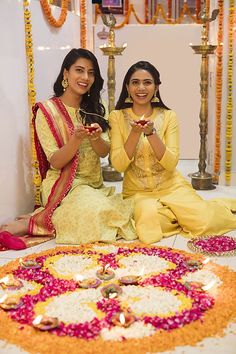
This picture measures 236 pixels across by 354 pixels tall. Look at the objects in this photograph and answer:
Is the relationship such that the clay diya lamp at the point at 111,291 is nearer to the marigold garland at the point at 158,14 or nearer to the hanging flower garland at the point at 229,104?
the hanging flower garland at the point at 229,104

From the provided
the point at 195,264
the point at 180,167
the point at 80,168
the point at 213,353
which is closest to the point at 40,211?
the point at 80,168

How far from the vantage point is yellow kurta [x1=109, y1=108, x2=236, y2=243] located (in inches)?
133

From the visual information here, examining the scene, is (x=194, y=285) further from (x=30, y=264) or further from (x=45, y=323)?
(x=30, y=264)

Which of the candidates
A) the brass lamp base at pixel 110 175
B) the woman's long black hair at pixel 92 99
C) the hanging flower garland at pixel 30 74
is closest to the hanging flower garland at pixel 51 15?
the hanging flower garland at pixel 30 74

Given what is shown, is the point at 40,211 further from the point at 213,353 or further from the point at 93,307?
the point at 213,353

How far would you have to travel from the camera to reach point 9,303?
90.4 inches

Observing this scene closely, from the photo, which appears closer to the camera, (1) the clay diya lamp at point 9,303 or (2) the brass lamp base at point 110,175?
(1) the clay diya lamp at point 9,303

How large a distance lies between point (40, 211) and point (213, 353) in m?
1.81

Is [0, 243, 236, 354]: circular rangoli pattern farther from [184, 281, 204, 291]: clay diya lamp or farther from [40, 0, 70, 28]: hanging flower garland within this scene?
[40, 0, 70, 28]: hanging flower garland

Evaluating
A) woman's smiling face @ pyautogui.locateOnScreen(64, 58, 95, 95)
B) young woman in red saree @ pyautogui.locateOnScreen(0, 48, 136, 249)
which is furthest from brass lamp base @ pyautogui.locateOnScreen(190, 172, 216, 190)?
woman's smiling face @ pyautogui.locateOnScreen(64, 58, 95, 95)

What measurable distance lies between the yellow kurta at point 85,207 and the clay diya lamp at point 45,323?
1.11m

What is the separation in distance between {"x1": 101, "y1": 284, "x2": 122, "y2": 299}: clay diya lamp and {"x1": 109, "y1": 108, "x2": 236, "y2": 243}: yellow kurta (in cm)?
82

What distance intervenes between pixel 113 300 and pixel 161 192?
1356 mm

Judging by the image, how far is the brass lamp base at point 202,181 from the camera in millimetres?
4746
